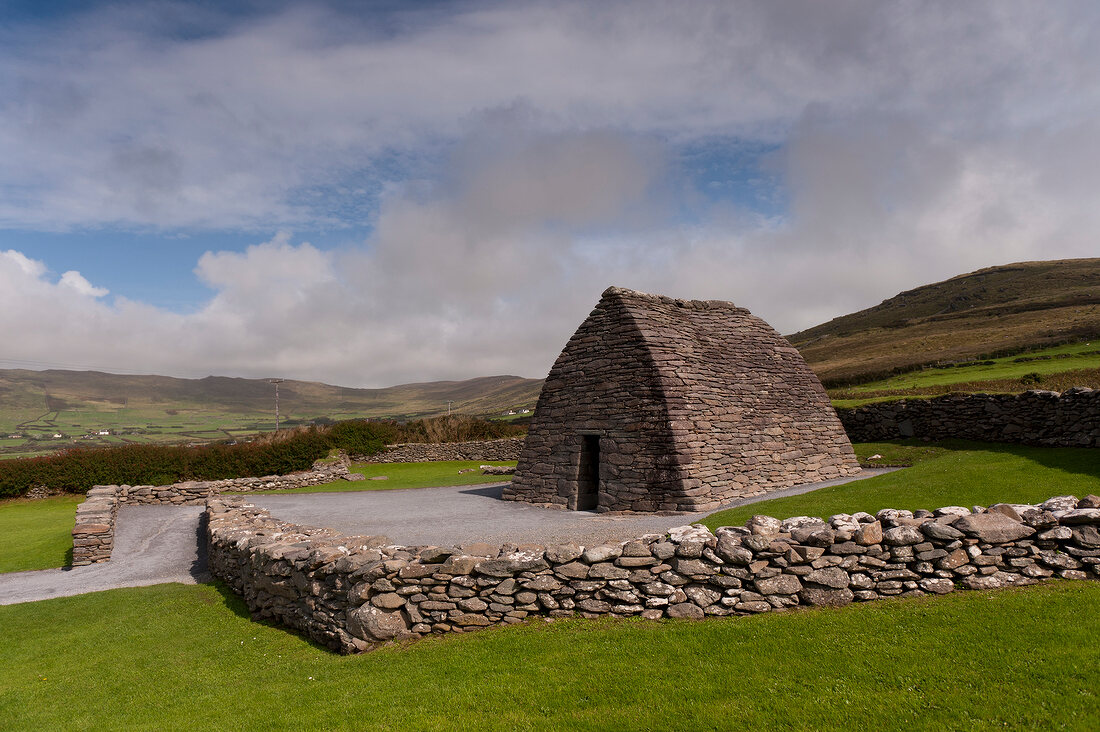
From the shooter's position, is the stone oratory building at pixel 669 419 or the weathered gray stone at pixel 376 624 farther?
the stone oratory building at pixel 669 419

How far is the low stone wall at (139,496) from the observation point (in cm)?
1512

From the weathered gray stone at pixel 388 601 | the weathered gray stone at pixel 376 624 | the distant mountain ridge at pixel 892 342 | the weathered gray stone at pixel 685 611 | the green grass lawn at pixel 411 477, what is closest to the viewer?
the weathered gray stone at pixel 685 611

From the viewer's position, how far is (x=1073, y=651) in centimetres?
524

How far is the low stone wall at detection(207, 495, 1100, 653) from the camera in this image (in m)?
7.11

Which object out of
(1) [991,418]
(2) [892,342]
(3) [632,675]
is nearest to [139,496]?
(3) [632,675]

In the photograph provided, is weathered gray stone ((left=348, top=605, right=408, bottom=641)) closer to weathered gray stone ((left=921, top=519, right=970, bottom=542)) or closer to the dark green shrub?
weathered gray stone ((left=921, top=519, right=970, bottom=542))

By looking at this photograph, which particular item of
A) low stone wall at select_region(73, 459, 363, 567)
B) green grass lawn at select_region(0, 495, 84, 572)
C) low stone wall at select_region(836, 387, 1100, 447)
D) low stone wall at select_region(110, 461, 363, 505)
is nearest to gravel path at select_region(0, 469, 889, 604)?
low stone wall at select_region(73, 459, 363, 567)

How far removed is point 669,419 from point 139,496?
20.9 m

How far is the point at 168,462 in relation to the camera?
27703 millimetres

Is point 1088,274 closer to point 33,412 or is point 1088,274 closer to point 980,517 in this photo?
point 980,517

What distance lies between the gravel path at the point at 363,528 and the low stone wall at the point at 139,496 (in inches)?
20.6

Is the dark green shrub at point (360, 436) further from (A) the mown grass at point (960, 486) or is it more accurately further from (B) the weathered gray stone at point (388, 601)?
(B) the weathered gray stone at point (388, 601)

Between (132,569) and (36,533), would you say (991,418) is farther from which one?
(36,533)

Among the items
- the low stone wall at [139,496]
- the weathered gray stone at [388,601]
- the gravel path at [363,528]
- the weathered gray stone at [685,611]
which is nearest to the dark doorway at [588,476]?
the gravel path at [363,528]
